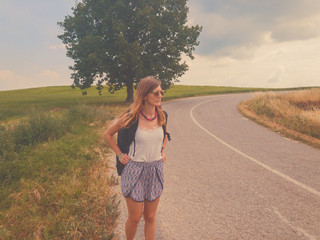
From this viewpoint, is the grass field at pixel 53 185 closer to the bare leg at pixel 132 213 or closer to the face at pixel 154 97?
the bare leg at pixel 132 213

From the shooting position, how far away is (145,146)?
8.16ft

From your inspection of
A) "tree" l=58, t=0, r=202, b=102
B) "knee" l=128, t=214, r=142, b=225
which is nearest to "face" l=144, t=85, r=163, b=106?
"knee" l=128, t=214, r=142, b=225

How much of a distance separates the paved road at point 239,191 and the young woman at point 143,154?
39.5 inches

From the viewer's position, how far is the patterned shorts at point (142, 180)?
97.0 inches

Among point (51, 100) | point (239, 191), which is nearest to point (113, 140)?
point (239, 191)

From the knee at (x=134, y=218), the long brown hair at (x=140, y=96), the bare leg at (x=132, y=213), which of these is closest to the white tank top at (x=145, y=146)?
the long brown hair at (x=140, y=96)

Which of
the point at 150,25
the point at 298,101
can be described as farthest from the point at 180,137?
the point at 298,101

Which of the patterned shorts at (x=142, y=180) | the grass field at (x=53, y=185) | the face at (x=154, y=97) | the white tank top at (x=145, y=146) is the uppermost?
the face at (x=154, y=97)

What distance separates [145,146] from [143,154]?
10cm

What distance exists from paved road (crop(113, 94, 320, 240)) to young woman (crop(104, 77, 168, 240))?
1002 millimetres

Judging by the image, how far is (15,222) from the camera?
11.3ft

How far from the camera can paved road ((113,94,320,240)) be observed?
11.0 ft

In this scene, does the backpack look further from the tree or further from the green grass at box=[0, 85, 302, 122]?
the tree

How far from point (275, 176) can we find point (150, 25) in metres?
17.5
